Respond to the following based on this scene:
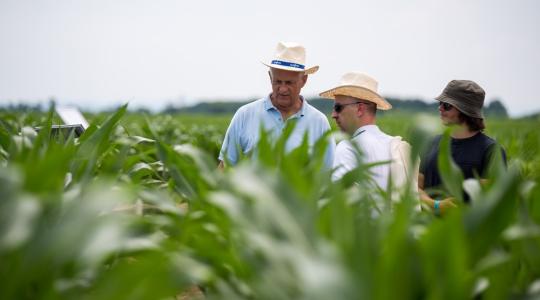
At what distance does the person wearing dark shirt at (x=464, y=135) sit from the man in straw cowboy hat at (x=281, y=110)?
76 centimetres

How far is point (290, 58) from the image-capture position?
4.02 m

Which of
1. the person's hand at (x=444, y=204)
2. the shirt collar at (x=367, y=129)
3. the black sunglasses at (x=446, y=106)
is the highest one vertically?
the shirt collar at (x=367, y=129)

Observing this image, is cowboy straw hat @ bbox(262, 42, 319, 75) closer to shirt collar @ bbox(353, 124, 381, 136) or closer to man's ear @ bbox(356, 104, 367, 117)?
man's ear @ bbox(356, 104, 367, 117)

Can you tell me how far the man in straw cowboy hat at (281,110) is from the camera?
3941 mm

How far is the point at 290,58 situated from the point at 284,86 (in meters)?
0.21

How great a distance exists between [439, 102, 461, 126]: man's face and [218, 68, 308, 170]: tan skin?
3.29ft

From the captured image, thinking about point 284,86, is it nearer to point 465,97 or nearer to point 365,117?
point 365,117

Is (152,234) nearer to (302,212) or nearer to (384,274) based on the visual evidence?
(302,212)

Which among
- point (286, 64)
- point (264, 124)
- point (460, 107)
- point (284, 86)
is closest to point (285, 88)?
point (284, 86)

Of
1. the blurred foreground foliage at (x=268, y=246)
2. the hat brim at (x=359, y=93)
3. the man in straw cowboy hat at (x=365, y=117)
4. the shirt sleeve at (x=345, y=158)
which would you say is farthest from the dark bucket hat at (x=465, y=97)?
the blurred foreground foliage at (x=268, y=246)

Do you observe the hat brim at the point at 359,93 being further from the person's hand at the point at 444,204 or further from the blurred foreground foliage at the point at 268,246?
the blurred foreground foliage at the point at 268,246

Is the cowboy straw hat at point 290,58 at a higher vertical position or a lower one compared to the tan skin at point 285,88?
higher

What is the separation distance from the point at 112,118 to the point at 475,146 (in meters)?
2.33

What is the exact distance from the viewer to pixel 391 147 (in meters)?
2.93
